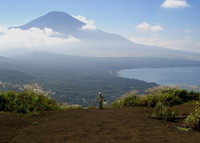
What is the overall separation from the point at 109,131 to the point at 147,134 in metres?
1.01

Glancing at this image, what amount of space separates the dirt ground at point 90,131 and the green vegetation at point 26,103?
1.41 meters

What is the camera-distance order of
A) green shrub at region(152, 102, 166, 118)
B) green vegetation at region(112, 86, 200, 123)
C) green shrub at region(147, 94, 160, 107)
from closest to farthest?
green shrub at region(152, 102, 166, 118) → green vegetation at region(112, 86, 200, 123) → green shrub at region(147, 94, 160, 107)

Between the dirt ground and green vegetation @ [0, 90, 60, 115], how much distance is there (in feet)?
4.62

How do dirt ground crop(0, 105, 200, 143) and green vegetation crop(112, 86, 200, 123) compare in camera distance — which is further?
green vegetation crop(112, 86, 200, 123)

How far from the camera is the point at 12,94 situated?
10516 mm

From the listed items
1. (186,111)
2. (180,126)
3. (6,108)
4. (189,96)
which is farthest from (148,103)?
(6,108)

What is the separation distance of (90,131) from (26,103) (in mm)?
4639

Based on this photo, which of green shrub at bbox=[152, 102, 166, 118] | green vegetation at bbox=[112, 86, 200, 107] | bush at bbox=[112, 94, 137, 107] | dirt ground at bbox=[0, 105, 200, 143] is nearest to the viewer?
dirt ground at bbox=[0, 105, 200, 143]

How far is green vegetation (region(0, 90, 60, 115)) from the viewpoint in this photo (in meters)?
9.50

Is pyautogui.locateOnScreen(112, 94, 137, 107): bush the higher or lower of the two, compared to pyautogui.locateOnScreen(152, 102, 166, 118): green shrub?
lower

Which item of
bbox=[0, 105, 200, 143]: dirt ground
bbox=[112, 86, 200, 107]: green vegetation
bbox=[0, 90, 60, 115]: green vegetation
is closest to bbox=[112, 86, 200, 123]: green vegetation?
bbox=[112, 86, 200, 107]: green vegetation

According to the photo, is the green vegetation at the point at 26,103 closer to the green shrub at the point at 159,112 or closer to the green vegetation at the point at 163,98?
the green vegetation at the point at 163,98

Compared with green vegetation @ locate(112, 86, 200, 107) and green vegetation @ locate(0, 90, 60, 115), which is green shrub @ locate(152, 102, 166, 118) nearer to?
green vegetation @ locate(112, 86, 200, 107)

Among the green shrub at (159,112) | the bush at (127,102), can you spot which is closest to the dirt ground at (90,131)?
the green shrub at (159,112)
